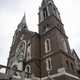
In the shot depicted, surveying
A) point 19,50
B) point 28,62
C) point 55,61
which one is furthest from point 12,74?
point 19,50

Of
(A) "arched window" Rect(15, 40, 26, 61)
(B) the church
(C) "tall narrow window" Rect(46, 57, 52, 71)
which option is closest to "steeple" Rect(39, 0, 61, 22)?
(B) the church

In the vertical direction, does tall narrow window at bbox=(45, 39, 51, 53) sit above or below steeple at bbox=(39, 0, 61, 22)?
below

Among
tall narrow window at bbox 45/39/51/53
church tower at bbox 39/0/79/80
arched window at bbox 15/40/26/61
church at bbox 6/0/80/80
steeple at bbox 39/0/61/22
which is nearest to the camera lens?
A: church tower at bbox 39/0/79/80

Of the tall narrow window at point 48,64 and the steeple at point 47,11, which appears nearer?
the tall narrow window at point 48,64

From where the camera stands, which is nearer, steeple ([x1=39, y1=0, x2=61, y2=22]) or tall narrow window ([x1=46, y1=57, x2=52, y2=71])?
tall narrow window ([x1=46, y1=57, x2=52, y2=71])

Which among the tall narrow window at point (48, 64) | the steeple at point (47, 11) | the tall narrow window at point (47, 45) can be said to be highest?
the steeple at point (47, 11)

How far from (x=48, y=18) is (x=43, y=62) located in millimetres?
10125

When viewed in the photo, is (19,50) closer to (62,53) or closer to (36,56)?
(36,56)

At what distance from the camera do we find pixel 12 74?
15.0 m

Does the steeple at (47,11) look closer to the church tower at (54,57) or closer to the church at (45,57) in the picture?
the church at (45,57)

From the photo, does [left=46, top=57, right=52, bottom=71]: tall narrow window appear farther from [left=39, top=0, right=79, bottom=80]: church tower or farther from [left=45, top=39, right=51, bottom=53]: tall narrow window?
[left=45, top=39, right=51, bottom=53]: tall narrow window

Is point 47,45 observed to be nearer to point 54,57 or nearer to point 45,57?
point 45,57

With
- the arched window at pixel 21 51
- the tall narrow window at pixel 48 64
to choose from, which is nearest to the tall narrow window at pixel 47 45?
the tall narrow window at pixel 48 64

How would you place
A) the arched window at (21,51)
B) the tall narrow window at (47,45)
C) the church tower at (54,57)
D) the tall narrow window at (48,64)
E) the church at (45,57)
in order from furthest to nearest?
the arched window at (21,51), the tall narrow window at (47,45), the tall narrow window at (48,64), the church at (45,57), the church tower at (54,57)
